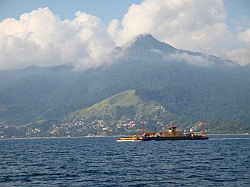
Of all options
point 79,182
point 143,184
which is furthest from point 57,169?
point 143,184

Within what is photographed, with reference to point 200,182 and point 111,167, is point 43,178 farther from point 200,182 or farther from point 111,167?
point 200,182

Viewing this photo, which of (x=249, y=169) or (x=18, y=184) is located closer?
(x=18, y=184)

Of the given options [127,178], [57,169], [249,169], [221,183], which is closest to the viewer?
[221,183]

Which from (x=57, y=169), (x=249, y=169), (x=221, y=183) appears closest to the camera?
(x=221, y=183)

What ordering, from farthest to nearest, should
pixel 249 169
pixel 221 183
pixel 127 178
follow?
pixel 249 169 < pixel 127 178 < pixel 221 183

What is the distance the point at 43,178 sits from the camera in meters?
92.4

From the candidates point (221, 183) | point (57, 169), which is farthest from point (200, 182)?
point (57, 169)

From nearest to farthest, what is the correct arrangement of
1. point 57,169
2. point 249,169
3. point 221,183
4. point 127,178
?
point 221,183 < point 127,178 < point 249,169 < point 57,169

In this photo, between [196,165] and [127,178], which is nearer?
[127,178]

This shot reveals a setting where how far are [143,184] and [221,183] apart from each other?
14719 millimetres

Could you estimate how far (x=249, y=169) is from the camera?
103 metres

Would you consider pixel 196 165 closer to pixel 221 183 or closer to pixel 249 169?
pixel 249 169

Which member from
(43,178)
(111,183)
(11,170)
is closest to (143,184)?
(111,183)

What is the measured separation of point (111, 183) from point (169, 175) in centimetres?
1599
